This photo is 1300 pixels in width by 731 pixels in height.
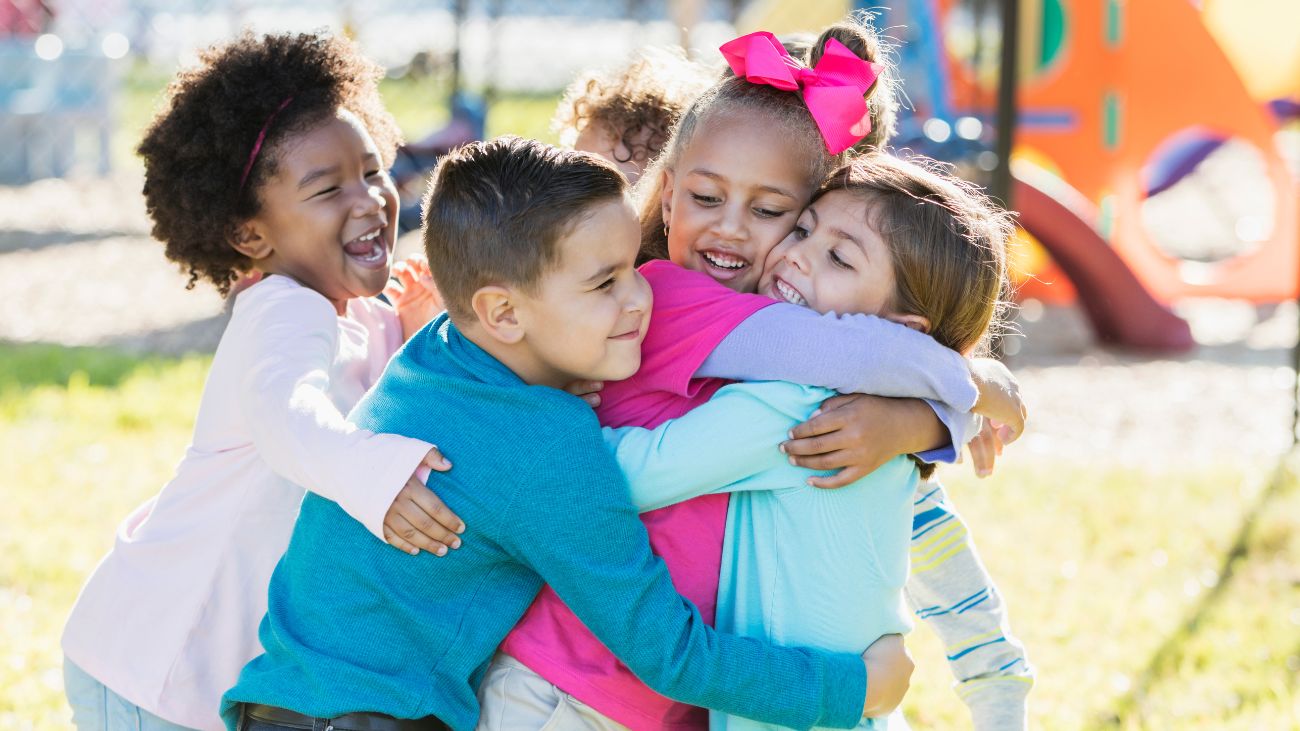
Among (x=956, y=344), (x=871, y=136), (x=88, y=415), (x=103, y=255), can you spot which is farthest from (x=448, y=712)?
(x=103, y=255)

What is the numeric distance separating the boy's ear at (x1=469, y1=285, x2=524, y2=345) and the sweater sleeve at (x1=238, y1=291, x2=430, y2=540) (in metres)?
0.20

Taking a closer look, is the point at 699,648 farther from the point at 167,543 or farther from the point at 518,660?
the point at 167,543

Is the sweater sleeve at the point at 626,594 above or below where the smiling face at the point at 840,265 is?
below

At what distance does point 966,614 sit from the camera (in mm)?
2736

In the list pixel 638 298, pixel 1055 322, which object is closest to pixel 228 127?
pixel 638 298

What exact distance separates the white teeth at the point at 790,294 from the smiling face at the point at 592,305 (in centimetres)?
28

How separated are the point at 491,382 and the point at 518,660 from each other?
0.44 meters

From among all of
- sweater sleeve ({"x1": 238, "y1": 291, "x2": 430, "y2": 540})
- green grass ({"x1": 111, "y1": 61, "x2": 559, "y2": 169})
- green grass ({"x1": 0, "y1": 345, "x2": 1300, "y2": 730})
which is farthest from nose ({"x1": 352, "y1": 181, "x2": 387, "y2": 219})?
green grass ({"x1": 111, "y1": 61, "x2": 559, "y2": 169})

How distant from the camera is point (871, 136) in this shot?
104 inches

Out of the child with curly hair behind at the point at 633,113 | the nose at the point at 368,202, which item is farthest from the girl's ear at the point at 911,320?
the nose at the point at 368,202

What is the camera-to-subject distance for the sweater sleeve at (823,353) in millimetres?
2109

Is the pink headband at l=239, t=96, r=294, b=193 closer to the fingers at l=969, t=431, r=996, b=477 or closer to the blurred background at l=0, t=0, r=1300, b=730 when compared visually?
the blurred background at l=0, t=0, r=1300, b=730

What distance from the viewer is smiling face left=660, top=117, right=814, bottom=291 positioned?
242 centimetres

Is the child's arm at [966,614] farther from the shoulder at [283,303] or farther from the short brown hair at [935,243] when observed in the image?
the shoulder at [283,303]
